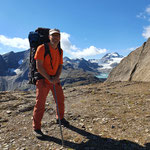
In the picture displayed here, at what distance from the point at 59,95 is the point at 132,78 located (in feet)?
63.4

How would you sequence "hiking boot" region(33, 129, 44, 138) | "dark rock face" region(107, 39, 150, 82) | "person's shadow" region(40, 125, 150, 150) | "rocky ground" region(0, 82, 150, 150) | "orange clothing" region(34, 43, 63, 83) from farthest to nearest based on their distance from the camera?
"dark rock face" region(107, 39, 150, 82) → "hiking boot" region(33, 129, 44, 138) → "orange clothing" region(34, 43, 63, 83) → "rocky ground" region(0, 82, 150, 150) → "person's shadow" region(40, 125, 150, 150)

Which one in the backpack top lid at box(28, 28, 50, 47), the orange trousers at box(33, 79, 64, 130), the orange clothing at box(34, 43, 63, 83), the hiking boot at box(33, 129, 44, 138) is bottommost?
the hiking boot at box(33, 129, 44, 138)

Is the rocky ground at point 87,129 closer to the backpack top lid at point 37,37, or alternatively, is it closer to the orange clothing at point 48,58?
the orange clothing at point 48,58

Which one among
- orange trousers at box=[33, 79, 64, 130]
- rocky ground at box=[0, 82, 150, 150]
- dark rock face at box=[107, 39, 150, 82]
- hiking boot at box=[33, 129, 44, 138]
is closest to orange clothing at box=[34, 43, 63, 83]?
orange trousers at box=[33, 79, 64, 130]

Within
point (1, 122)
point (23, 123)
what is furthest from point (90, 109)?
point (1, 122)

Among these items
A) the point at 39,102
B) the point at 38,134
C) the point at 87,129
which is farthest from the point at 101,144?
the point at 39,102

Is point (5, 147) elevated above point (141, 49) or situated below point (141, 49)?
below

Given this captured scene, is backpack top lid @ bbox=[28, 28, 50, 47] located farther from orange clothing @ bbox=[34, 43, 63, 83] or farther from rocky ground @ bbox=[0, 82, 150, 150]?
rocky ground @ bbox=[0, 82, 150, 150]

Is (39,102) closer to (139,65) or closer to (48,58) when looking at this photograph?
(48,58)

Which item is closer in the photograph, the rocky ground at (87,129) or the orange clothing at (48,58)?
the rocky ground at (87,129)

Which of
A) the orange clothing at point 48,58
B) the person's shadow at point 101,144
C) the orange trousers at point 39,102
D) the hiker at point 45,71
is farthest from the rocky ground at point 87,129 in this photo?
the orange clothing at point 48,58

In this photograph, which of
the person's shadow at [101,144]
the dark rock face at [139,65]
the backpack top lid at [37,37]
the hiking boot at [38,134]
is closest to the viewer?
the person's shadow at [101,144]

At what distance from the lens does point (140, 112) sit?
9102 millimetres

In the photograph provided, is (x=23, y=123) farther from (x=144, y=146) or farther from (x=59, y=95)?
(x=144, y=146)
